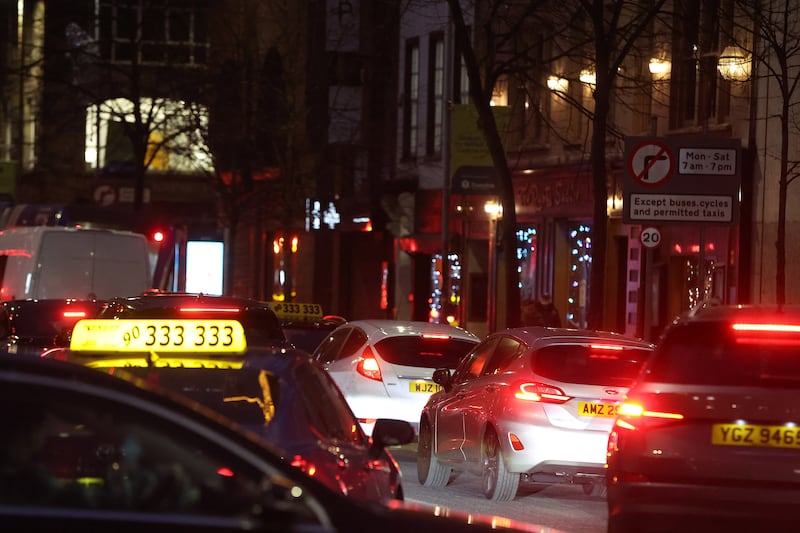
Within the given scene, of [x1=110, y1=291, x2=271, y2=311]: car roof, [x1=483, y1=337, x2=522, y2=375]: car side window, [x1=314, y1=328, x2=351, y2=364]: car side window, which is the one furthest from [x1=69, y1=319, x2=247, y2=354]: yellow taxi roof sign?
[x1=314, y1=328, x2=351, y2=364]: car side window

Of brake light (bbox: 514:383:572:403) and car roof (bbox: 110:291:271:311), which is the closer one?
brake light (bbox: 514:383:572:403)

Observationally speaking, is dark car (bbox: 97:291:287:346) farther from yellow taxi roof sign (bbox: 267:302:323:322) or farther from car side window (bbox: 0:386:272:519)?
yellow taxi roof sign (bbox: 267:302:323:322)

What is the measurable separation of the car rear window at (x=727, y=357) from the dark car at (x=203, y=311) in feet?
20.3

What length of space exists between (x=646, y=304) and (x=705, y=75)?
18.2ft

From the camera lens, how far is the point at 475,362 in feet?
47.0

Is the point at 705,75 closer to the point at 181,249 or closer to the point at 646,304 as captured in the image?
the point at 646,304

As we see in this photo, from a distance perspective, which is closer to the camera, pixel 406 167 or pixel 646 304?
pixel 646 304

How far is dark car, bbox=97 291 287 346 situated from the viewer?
582 inches

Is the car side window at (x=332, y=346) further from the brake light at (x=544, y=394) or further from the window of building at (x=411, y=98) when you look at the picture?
the window of building at (x=411, y=98)

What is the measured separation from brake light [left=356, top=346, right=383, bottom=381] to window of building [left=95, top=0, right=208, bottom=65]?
28.3m

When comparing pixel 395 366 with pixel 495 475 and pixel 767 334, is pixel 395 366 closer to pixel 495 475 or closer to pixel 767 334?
pixel 495 475

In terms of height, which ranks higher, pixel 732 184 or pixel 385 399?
pixel 732 184

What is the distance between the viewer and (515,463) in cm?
1261

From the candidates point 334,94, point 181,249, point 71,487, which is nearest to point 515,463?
point 71,487
